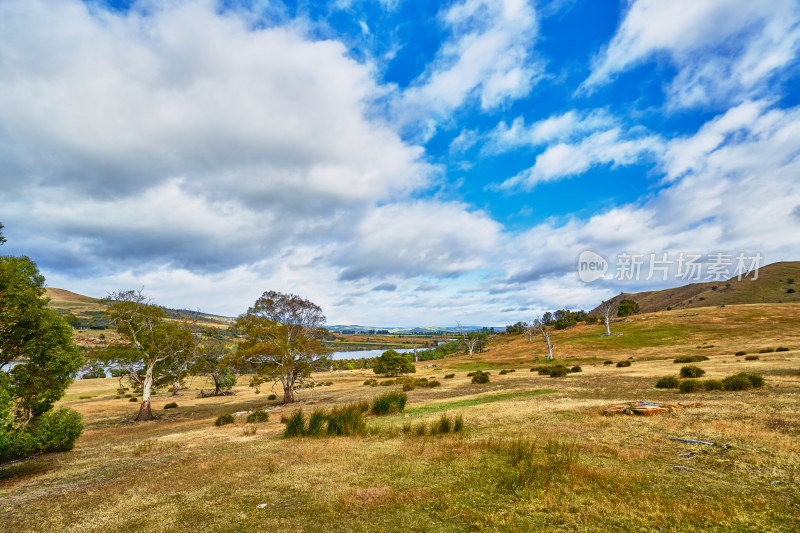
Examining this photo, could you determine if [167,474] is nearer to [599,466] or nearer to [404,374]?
[599,466]

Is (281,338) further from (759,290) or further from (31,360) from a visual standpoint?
(759,290)

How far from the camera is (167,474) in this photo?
11008mm

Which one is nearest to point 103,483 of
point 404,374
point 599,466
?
point 599,466

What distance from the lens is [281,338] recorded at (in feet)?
105

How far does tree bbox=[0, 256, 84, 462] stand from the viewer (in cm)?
1330

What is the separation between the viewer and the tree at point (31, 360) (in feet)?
43.6

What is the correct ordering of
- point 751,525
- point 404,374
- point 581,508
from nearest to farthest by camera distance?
point 751,525 < point 581,508 < point 404,374

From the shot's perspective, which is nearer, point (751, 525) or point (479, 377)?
point (751, 525)

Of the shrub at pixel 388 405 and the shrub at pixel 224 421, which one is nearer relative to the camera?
the shrub at pixel 388 405

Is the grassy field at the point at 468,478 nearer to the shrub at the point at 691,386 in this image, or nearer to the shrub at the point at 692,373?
the shrub at the point at 691,386

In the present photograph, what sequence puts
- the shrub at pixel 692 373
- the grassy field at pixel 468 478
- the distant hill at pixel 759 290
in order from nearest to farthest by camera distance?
the grassy field at pixel 468 478
the shrub at pixel 692 373
the distant hill at pixel 759 290

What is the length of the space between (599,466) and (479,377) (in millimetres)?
28346

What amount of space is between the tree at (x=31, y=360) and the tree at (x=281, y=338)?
15100mm

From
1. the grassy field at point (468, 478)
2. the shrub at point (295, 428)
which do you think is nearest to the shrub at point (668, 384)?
the grassy field at point (468, 478)
